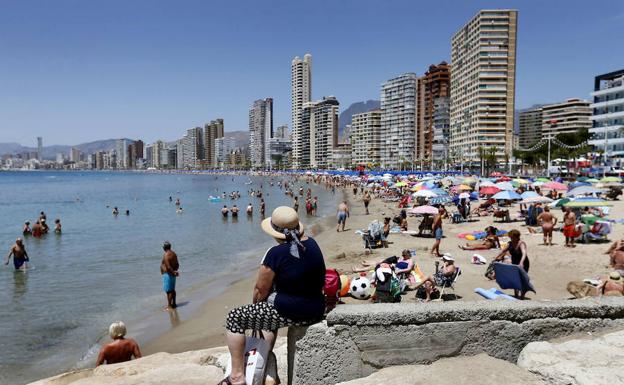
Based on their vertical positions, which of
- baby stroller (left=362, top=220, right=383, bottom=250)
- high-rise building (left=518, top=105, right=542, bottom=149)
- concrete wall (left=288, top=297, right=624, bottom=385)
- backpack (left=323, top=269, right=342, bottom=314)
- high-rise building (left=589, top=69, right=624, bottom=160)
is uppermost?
high-rise building (left=518, top=105, right=542, bottom=149)

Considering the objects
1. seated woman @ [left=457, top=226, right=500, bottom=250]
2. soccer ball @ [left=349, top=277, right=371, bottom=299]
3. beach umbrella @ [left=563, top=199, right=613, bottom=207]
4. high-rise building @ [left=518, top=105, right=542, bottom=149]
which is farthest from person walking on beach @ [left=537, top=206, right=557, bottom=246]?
high-rise building @ [left=518, top=105, right=542, bottom=149]

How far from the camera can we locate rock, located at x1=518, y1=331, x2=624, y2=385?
314 cm

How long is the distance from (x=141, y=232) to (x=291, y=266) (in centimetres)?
2474

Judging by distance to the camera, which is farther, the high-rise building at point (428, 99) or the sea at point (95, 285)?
the high-rise building at point (428, 99)

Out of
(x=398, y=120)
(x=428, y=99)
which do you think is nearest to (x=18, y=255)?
(x=428, y=99)

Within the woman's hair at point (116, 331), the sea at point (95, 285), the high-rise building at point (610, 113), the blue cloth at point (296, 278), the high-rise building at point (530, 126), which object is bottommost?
the sea at point (95, 285)

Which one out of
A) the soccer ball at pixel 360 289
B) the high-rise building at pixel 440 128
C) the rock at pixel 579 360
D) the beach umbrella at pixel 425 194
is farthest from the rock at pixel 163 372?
the high-rise building at pixel 440 128

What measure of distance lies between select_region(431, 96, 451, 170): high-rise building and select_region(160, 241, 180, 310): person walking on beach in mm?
116032

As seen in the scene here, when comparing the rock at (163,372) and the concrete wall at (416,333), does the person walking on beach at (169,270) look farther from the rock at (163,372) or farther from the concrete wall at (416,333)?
the concrete wall at (416,333)

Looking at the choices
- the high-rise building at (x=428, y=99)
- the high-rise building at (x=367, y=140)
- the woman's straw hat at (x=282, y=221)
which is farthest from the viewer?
the high-rise building at (x=367, y=140)

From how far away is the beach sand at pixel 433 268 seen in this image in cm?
886

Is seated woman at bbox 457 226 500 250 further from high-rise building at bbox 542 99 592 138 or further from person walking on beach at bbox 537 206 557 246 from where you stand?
high-rise building at bbox 542 99 592 138

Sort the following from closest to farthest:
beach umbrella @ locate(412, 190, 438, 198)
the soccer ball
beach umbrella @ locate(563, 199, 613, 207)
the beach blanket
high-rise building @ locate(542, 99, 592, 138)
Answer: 1. the beach blanket
2. the soccer ball
3. beach umbrella @ locate(563, 199, 613, 207)
4. beach umbrella @ locate(412, 190, 438, 198)
5. high-rise building @ locate(542, 99, 592, 138)

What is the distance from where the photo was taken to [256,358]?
3.31 metres
